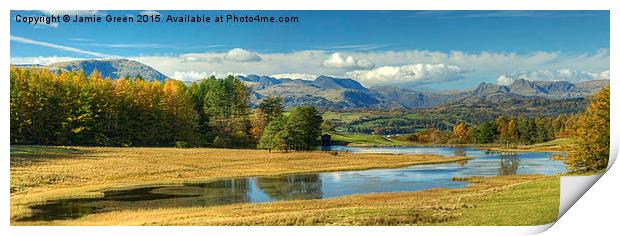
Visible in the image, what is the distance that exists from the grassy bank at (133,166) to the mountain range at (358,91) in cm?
222

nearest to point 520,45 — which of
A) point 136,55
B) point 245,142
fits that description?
point 245,142

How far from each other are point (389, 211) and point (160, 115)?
30.8 ft

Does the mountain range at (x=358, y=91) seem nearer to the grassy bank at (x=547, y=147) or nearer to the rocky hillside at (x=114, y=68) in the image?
the rocky hillside at (x=114, y=68)

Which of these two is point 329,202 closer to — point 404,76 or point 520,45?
point 404,76

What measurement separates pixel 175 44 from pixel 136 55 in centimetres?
149

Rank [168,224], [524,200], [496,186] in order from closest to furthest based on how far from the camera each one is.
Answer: [168,224], [524,200], [496,186]

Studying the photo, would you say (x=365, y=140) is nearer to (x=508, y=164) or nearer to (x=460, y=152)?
(x=460, y=152)

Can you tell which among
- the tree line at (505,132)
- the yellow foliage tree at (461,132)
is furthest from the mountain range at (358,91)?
the yellow foliage tree at (461,132)

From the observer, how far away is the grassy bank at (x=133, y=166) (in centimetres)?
2089

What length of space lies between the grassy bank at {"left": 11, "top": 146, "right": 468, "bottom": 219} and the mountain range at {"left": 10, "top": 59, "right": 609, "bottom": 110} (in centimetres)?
222

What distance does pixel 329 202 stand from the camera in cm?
2181

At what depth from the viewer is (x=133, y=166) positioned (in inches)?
891

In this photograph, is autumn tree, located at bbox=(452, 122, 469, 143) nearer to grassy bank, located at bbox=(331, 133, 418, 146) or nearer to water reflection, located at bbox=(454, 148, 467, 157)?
water reflection, located at bbox=(454, 148, 467, 157)

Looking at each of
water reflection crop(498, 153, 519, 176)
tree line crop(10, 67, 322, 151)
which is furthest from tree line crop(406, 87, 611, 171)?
tree line crop(10, 67, 322, 151)
